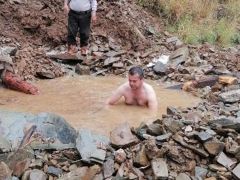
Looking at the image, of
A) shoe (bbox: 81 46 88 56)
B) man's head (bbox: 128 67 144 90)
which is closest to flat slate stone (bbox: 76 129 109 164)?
man's head (bbox: 128 67 144 90)

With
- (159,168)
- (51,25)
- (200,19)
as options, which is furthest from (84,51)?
(159,168)

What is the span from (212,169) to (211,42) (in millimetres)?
6556

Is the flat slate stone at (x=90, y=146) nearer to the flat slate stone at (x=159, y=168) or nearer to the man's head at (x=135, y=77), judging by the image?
the flat slate stone at (x=159, y=168)

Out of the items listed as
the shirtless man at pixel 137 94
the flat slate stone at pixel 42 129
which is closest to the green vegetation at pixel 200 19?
the shirtless man at pixel 137 94

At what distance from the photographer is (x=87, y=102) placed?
24.2ft

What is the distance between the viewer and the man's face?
6.87m

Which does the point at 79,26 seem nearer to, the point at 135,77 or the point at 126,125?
the point at 135,77

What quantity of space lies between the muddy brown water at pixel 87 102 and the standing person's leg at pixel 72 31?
976 millimetres

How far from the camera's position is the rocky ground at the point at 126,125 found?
4.69 meters

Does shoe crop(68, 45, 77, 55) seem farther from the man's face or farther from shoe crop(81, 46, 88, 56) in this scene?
the man's face

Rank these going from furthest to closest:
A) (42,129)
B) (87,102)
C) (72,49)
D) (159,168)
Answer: (72,49), (87,102), (42,129), (159,168)

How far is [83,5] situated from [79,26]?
0.49 metres

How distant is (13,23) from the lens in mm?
10172

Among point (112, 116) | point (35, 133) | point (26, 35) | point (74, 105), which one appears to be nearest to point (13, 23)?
point (26, 35)
